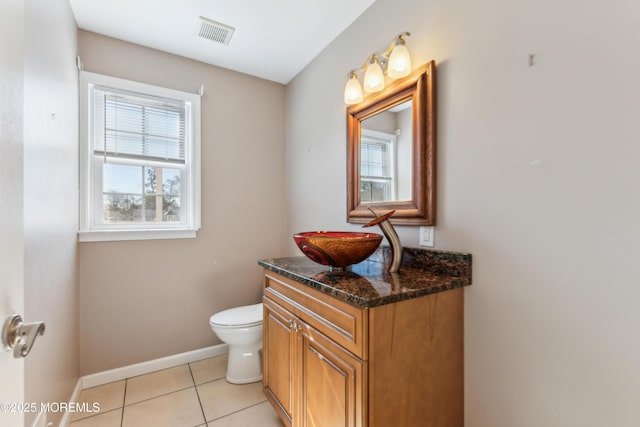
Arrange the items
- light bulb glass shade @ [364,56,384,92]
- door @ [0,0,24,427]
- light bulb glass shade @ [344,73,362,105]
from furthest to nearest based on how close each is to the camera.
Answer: light bulb glass shade @ [344,73,362,105] < light bulb glass shade @ [364,56,384,92] < door @ [0,0,24,427]

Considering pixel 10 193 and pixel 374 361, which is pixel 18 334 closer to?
pixel 10 193

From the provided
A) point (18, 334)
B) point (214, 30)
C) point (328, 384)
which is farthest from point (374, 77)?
point (18, 334)

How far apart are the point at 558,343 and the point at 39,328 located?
150 cm

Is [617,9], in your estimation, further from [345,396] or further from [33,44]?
[33,44]

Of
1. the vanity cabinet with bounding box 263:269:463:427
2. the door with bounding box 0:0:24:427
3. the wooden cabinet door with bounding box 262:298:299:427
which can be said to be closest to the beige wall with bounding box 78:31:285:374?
the wooden cabinet door with bounding box 262:298:299:427

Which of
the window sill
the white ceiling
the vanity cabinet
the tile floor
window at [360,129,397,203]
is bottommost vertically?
the tile floor

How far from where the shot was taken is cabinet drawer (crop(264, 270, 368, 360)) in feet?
3.41

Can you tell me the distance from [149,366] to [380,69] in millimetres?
2672

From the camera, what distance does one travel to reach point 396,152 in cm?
162

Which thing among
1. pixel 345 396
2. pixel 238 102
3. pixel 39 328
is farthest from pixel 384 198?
pixel 238 102

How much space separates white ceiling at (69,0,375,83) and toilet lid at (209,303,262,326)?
206 cm

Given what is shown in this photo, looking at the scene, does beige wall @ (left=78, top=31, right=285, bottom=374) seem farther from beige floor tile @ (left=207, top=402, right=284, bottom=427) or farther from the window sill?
beige floor tile @ (left=207, top=402, right=284, bottom=427)

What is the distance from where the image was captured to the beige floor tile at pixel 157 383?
6.47ft

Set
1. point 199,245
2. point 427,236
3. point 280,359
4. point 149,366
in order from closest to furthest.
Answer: point 427,236, point 280,359, point 149,366, point 199,245
